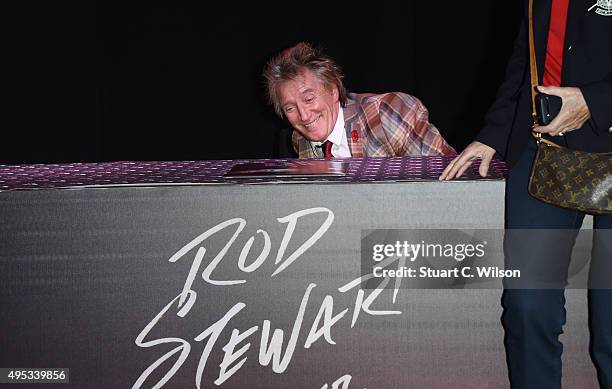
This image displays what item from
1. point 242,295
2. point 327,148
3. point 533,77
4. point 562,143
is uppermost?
point 533,77

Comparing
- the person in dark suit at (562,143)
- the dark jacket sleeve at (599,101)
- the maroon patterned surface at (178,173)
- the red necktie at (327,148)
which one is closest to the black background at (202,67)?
the red necktie at (327,148)

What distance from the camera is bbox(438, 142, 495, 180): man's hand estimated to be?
1436mm

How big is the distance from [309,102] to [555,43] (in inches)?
38.9

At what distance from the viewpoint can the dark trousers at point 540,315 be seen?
1.27m

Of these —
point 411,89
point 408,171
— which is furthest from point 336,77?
point 411,89

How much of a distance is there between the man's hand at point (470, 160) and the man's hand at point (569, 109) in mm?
198

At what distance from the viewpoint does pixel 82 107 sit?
357 cm

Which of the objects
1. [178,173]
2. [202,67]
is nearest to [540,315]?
[178,173]

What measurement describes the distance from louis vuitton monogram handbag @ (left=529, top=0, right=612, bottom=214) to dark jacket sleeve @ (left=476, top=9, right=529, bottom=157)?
114 mm

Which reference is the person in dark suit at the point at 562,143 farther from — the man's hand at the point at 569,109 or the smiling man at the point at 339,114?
the smiling man at the point at 339,114

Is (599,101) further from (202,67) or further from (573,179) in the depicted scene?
(202,67)

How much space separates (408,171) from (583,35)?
442 mm

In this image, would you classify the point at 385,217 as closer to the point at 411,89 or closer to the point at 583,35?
the point at 583,35

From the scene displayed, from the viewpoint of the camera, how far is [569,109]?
4.00 feet
